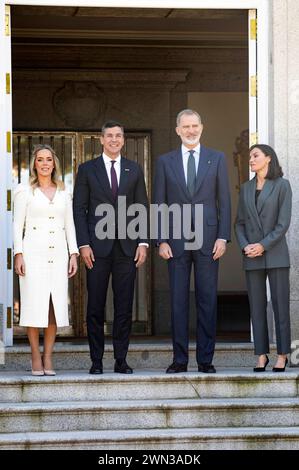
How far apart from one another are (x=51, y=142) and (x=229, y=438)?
22.0ft

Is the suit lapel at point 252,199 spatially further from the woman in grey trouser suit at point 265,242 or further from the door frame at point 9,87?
the door frame at point 9,87

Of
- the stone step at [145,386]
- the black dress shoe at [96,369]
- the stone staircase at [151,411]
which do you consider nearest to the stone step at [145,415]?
the stone staircase at [151,411]

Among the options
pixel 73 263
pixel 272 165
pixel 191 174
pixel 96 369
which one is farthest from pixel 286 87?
pixel 96 369

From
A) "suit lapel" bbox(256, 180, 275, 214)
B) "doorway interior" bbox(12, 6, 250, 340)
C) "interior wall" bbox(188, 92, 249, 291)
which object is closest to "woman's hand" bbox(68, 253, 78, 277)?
"suit lapel" bbox(256, 180, 275, 214)

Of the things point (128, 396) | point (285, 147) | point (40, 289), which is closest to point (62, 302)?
point (40, 289)

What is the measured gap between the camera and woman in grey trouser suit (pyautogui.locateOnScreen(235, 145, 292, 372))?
9039 millimetres

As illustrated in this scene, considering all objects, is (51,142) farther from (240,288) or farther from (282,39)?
(282,39)

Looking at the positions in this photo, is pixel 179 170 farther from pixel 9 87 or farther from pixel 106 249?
pixel 9 87

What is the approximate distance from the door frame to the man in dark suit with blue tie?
1146 millimetres

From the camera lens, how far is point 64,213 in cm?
896

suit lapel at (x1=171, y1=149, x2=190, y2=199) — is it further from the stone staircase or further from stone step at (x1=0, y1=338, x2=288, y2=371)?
stone step at (x1=0, y1=338, x2=288, y2=371)

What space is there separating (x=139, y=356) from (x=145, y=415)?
142 centimetres

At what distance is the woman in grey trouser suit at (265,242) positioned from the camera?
29.7ft

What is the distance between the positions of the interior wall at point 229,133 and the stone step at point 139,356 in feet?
16.0
